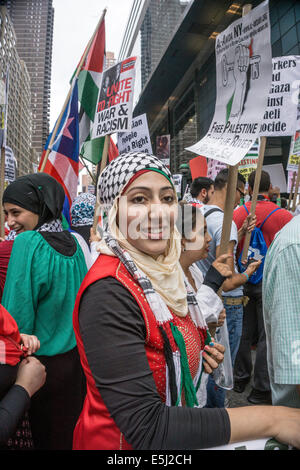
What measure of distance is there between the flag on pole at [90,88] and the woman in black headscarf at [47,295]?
2.21 meters

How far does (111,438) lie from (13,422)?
35cm

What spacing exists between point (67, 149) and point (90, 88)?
1265mm

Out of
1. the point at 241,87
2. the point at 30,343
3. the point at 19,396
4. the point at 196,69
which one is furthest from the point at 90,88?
the point at 196,69

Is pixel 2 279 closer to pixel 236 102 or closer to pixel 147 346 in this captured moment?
pixel 147 346

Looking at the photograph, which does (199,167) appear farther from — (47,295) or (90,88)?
(47,295)

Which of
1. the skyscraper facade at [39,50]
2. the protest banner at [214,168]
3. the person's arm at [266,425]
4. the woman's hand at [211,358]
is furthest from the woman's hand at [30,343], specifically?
the skyscraper facade at [39,50]

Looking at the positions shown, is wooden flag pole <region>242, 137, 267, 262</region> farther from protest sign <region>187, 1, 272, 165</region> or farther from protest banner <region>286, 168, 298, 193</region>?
protest banner <region>286, 168, 298, 193</region>

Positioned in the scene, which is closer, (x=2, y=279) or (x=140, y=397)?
(x=140, y=397)

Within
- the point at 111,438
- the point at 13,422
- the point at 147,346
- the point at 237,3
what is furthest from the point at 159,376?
the point at 237,3

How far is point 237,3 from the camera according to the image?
1555 cm

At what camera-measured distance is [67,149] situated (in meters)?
3.64

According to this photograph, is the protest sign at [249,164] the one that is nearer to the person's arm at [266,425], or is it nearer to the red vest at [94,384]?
the red vest at [94,384]

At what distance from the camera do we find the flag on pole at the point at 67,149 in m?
3.59
